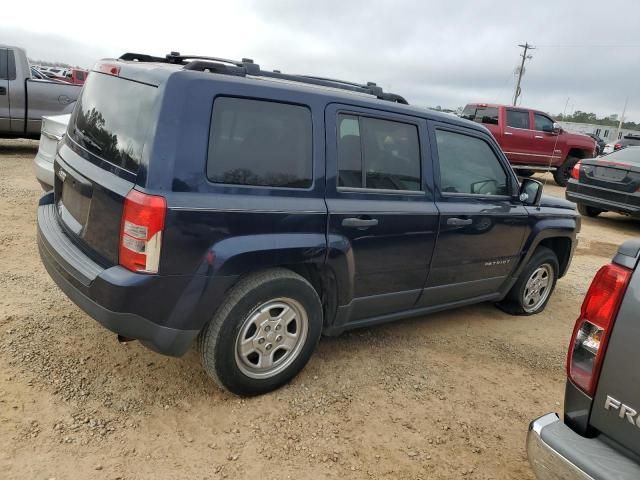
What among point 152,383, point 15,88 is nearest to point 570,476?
point 152,383

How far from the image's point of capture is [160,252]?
8.13 ft

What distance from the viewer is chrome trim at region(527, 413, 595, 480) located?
5.60ft

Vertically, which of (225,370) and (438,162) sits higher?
(438,162)

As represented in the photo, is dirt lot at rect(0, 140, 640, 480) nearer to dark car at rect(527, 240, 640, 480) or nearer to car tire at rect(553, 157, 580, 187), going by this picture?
dark car at rect(527, 240, 640, 480)

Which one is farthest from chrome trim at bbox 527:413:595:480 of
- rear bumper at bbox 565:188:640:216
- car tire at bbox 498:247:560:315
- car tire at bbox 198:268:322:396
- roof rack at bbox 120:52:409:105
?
rear bumper at bbox 565:188:640:216

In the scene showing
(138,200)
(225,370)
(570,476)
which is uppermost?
(138,200)

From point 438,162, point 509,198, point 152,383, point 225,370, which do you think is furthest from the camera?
point 509,198

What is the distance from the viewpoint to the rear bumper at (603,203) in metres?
8.91

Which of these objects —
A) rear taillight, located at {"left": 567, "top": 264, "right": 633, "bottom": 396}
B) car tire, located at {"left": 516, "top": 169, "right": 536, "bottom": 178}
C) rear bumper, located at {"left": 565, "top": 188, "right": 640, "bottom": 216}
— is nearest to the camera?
rear taillight, located at {"left": 567, "top": 264, "right": 633, "bottom": 396}

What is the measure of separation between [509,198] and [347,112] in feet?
5.98

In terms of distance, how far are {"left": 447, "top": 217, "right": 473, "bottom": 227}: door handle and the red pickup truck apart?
10704 mm

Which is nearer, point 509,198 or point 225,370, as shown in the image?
point 225,370

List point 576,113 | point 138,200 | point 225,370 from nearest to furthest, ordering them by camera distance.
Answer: point 138,200 < point 225,370 < point 576,113

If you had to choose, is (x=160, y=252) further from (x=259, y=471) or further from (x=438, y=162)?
(x=438, y=162)
